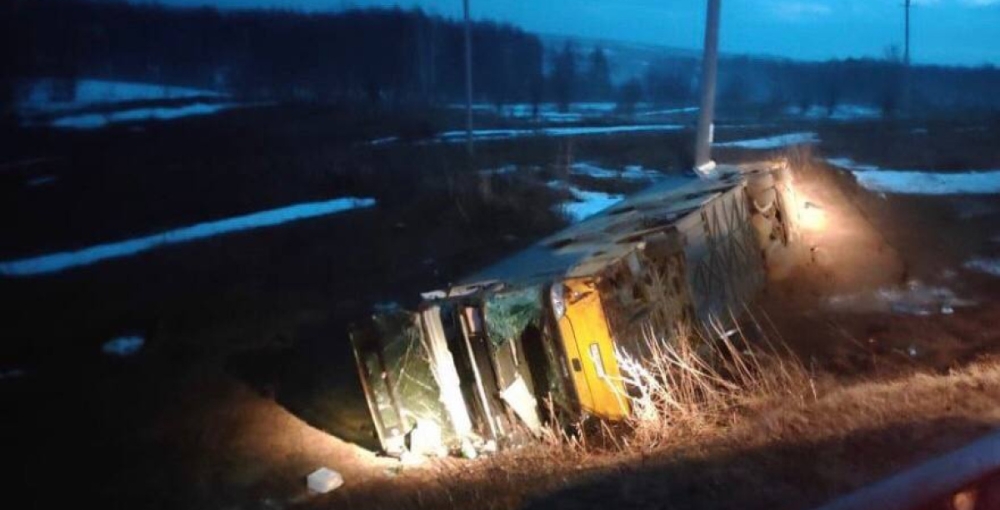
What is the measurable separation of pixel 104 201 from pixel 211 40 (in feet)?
135

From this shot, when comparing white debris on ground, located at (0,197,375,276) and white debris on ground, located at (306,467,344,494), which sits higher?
white debris on ground, located at (0,197,375,276)

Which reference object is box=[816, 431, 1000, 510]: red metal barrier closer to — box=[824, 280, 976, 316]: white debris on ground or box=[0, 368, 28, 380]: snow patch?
box=[824, 280, 976, 316]: white debris on ground

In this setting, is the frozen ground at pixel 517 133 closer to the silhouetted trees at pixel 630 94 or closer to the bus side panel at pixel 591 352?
the silhouetted trees at pixel 630 94

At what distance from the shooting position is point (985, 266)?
45.4ft

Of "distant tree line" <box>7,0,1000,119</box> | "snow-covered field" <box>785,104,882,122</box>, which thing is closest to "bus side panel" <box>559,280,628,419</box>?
"distant tree line" <box>7,0,1000,119</box>

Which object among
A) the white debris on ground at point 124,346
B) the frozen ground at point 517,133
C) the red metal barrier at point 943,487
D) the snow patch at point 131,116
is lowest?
the white debris on ground at point 124,346

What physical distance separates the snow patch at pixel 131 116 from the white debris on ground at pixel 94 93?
2.08 meters

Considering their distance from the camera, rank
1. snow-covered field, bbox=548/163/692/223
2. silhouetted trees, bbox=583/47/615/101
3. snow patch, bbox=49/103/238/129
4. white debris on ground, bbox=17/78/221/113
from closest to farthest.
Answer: snow-covered field, bbox=548/163/692/223 → snow patch, bbox=49/103/238/129 → white debris on ground, bbox=17/78/221/113 → silhouetted trees, bbox=583/47/615/101

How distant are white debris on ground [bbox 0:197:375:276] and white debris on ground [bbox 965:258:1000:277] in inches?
411

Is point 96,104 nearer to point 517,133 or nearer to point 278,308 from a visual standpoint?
point 517,133

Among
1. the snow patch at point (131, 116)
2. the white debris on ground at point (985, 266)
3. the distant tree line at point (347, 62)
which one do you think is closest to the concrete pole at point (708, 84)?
the white debris on ground at point (985, 266)

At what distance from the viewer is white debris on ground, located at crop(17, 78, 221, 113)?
1487 inches

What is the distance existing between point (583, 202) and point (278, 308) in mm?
7709

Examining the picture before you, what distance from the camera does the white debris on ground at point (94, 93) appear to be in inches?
1487
